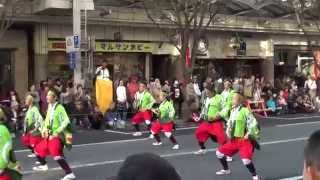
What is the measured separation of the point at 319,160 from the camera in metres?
2.38

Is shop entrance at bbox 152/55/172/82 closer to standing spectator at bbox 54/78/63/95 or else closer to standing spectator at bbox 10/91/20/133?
standing spectator at bbox 54/78/63/95

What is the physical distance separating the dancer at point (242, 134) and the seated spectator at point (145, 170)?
8.53 meters

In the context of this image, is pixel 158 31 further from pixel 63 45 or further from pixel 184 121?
pixel 184 121

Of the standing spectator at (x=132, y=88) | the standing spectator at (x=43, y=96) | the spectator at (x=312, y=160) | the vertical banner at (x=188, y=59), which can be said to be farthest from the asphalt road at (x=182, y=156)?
the spectator at (x=312, y=160)

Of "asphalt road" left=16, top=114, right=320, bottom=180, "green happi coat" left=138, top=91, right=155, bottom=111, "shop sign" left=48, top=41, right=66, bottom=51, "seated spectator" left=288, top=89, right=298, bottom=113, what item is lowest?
"asphalt road" left=16, top=114, right=320, bottom=180

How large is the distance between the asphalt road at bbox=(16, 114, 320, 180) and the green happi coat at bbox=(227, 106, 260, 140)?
81 centimetres

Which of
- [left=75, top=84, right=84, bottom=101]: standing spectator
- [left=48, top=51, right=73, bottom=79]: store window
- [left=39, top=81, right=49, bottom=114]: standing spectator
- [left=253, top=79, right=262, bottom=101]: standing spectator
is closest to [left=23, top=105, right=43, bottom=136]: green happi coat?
[left=39, top=81, right=49, bottom=114]: standing spectator

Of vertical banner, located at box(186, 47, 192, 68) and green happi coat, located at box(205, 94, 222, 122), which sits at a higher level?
vertical banner, located at box(186, 47, 192, 68)

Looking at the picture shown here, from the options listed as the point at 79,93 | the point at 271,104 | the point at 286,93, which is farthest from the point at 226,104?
the point at 286,93

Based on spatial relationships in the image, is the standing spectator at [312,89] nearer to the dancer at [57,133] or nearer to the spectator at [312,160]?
the dancer at [57,133]

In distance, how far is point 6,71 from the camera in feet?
81.4

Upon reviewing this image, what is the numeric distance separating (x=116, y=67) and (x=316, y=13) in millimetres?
11030

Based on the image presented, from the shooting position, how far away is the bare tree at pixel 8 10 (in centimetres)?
1992

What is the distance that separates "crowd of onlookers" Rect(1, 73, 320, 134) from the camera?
1998 cm
